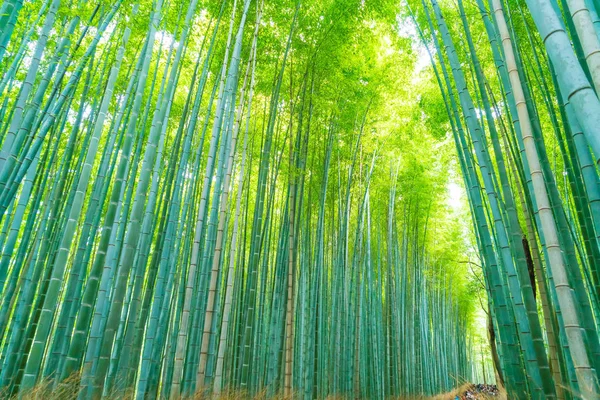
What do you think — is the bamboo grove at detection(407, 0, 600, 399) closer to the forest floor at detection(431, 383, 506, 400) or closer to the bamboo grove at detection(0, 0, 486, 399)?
the bamboo grove at detection(0, 0, 486, 399)

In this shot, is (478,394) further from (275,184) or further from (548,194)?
(275,184)

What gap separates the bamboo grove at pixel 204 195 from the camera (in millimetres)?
2699

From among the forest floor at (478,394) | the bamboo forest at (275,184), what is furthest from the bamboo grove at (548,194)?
the forest floor at (478,394)

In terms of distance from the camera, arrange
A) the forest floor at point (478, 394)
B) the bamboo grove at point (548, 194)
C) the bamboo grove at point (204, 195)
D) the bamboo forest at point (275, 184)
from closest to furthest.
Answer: the bamboo grove at point (548, 194) → the bamboo forest at point (275, 184) → the bamboo grove at point (204, 195) → the forest floor at point (478, 394)

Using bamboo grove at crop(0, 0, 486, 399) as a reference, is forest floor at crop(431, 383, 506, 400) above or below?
below

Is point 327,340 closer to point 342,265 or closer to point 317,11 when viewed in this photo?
point 342,265

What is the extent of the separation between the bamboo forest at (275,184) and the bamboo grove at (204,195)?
31 mm

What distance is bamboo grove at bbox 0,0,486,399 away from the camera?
8.86ft

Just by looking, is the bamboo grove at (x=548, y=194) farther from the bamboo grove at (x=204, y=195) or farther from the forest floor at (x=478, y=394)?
the forest floor at (x=478, y=394)

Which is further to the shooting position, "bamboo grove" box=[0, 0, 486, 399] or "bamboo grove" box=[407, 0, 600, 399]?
"bamboo grove" box=[0, 0, 486, 399]

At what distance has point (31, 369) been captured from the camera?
7.45 ft

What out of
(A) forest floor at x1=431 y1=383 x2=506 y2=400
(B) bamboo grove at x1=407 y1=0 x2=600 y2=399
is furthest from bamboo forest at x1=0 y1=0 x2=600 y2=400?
(A) forest floor at x1=431 y1=383 x2=506 y2=400

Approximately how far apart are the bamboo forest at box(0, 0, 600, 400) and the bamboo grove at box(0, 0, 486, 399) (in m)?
0.03

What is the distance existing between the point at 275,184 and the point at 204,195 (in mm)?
1883
